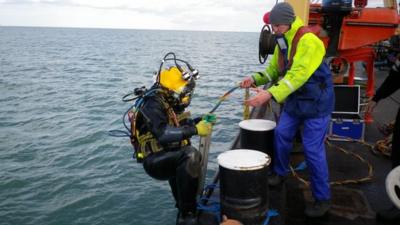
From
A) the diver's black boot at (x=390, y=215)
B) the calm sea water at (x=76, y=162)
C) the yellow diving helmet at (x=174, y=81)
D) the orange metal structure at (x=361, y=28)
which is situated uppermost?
the orange metal structure at (x=361, y=28)

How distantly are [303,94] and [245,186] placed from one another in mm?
1048

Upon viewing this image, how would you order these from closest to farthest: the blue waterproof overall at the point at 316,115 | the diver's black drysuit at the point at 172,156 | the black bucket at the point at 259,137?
the diver's black drysuit at the point at 172,156 → the blue waterproof overall at the point at 316,115 → the black bucket at the point at 259,137

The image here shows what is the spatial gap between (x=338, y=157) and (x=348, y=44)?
2.48 m

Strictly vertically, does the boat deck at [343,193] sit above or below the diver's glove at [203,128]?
below

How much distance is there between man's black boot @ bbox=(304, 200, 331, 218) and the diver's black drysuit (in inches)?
44.6

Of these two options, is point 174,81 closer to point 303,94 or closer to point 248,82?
point 248,82

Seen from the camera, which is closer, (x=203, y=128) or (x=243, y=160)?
(x=243, y=160)

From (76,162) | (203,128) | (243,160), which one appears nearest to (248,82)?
(203,128)

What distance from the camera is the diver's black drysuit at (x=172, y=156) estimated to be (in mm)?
3490

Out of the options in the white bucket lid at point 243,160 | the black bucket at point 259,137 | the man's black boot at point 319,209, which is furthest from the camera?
the black bucket at point 259,137

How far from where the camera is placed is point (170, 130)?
11.5ft

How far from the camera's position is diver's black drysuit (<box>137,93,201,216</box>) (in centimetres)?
349

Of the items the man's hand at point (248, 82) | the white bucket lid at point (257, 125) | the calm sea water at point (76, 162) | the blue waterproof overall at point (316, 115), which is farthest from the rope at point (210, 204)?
the calm sea water at point (76, 162)

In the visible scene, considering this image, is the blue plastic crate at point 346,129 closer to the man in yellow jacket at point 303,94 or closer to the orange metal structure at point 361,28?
the orange metal structure at point 361,28
